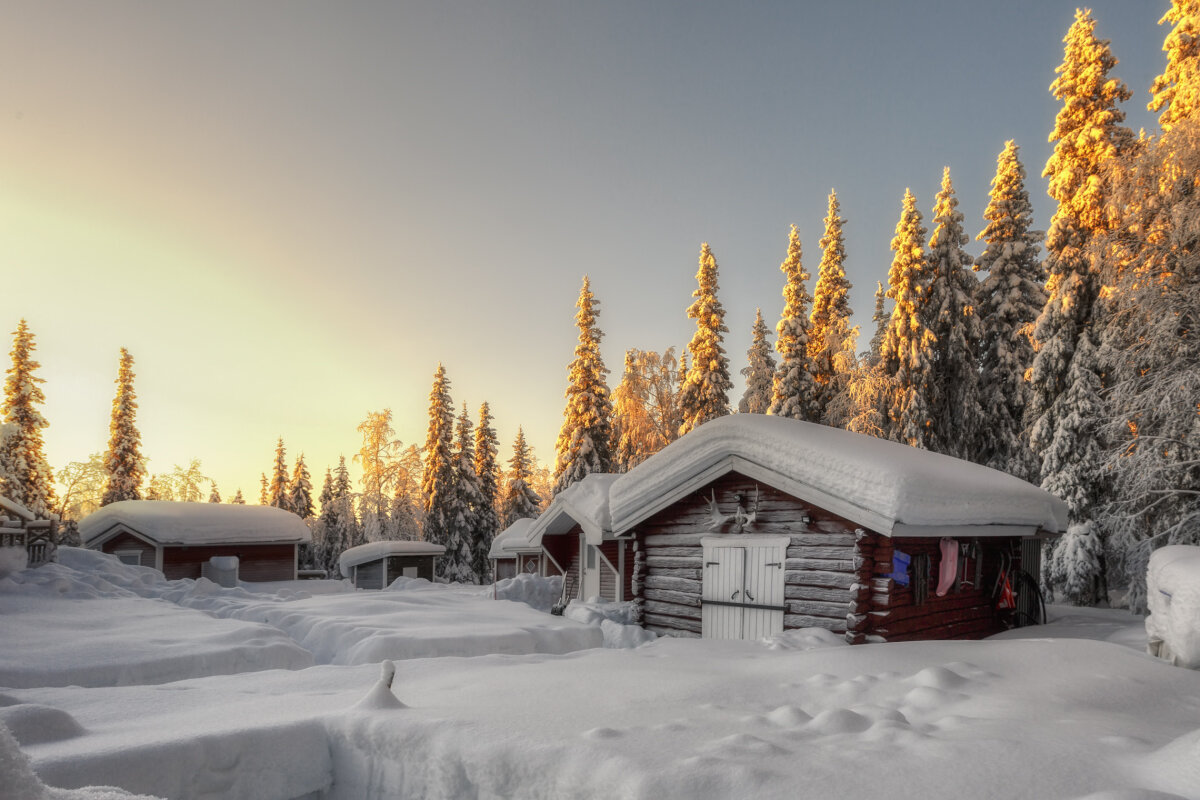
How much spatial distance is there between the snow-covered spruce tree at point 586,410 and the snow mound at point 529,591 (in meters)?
13.0

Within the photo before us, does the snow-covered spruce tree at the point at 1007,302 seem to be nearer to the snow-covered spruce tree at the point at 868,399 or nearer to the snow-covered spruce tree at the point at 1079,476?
the snow-covered spruce tree at the point at 868,399

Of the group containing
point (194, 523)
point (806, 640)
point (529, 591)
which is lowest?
point (529, 591)

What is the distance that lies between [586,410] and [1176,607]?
2825 centimetres

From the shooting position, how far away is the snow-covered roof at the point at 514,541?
26812mm

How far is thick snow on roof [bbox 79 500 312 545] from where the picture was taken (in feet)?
93.1

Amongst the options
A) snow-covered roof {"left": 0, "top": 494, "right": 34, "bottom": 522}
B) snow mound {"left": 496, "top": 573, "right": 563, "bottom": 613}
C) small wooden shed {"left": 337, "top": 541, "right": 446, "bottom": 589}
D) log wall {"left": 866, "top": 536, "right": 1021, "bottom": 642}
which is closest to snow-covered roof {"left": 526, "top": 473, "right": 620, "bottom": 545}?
snow mound {"left": 496, "top": 573, "right": 563, "bottom": 613}

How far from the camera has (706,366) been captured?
33875 millimetres

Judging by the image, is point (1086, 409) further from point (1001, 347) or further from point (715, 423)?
point (715, 423)

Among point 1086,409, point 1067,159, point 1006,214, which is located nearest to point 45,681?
point 1086,409

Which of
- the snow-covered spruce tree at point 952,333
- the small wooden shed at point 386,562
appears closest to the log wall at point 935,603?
the snow-covered spruce tree at point 952,333

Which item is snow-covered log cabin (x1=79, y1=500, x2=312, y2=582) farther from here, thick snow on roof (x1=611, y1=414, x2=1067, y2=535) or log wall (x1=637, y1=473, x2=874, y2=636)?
log wall (x1=637, y1=473, x2=874, y2=636)

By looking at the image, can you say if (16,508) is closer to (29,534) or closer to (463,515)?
(29,534)

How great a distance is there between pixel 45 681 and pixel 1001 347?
3109 centimetres

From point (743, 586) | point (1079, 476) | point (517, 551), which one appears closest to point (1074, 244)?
point (1079, 476)
